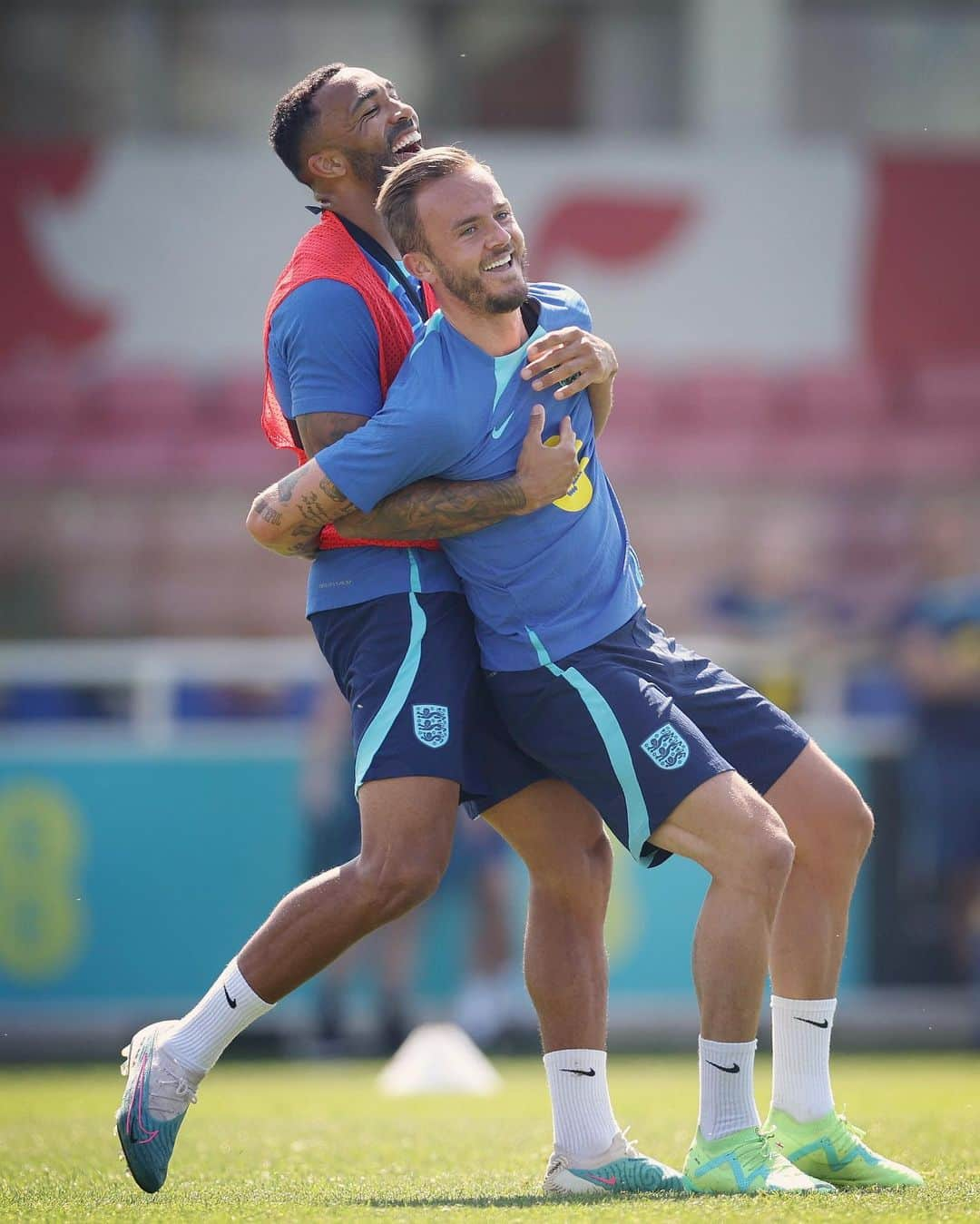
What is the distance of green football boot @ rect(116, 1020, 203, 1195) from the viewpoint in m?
3.65

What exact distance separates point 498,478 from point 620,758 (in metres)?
0.61

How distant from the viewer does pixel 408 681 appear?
12.1 ft

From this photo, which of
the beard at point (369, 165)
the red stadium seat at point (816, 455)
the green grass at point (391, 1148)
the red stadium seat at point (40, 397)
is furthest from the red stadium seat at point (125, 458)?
the beard at point (369, 165)

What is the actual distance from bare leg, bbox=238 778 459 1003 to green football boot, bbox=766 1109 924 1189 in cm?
93

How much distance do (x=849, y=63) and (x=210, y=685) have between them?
368 inches

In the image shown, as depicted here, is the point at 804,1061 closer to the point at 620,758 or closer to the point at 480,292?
the point at 620,758

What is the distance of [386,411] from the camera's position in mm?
3537

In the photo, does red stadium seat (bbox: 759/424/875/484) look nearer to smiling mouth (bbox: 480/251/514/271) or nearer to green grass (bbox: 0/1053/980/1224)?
green grass (bbox: 0/1053/980/1224)

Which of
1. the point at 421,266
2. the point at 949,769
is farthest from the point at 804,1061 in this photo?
the point at 949,769

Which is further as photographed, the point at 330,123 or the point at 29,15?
the point at 29,15

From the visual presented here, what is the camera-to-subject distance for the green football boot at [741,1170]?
3479 mm

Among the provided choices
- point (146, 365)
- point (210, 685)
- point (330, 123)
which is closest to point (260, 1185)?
point (330, 123)

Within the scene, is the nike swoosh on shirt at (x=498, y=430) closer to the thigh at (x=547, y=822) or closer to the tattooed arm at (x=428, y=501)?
the tattooed arm at (x=428, y=501)

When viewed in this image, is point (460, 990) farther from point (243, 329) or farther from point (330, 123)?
point (243, 329)
